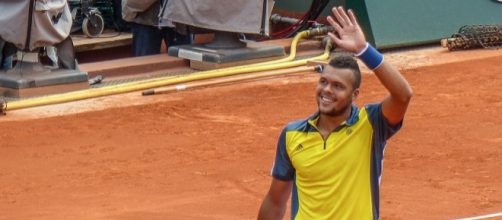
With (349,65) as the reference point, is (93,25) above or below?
below

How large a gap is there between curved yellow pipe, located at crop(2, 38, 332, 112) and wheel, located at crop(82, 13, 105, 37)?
252 centimetres

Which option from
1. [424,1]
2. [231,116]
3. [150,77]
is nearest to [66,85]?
[150,77]

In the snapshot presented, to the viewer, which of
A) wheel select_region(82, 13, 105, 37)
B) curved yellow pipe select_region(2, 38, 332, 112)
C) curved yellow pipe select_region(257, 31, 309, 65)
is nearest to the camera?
curved yellow pipe select_region(2, 38, 332, 112)

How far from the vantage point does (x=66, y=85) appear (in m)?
13.1

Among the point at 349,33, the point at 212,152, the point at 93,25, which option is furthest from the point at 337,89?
the point at 93,25

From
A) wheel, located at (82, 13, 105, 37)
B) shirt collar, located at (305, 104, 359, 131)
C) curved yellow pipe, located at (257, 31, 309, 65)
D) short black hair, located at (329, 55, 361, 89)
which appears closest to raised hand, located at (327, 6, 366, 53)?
short black hair, located at (329, 55, 361, 89)

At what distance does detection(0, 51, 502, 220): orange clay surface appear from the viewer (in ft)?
28.6

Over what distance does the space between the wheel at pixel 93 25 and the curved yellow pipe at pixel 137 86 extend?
2516 mm

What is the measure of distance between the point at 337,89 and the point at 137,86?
26.1 feet

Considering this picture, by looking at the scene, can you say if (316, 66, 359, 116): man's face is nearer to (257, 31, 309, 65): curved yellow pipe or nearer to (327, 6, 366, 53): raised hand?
(327, 6, 366, 53): raised hand

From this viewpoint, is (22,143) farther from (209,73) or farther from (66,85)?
(209,73)

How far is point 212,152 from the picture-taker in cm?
1038

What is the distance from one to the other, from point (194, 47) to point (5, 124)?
3.57m

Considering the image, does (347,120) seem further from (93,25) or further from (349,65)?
(93,25)
